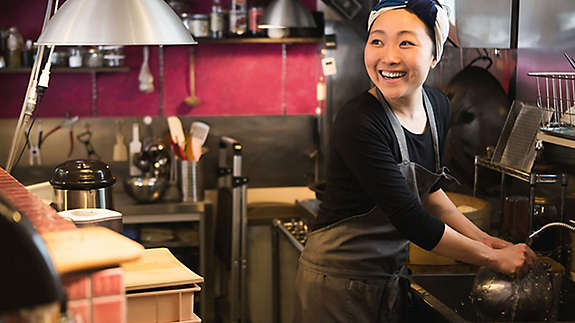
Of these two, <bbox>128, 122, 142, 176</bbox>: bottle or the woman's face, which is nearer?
the woman's face

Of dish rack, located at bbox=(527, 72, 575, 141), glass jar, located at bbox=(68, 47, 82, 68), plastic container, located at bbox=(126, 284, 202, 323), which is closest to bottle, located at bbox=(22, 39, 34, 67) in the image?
glass jar, located at bbox=(68, 47, 82, 68)

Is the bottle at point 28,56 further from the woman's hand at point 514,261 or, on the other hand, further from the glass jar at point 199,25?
the woman's hand at point 514,261

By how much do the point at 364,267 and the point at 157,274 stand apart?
83 cm

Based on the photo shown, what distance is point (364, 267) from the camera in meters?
2.51

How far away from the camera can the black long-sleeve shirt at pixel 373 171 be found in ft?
7.46

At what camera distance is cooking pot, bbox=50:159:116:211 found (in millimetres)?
2193

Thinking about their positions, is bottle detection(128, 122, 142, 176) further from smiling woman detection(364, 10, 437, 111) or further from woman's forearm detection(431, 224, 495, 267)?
woman's forearm detection(431, 224, 495, 267)

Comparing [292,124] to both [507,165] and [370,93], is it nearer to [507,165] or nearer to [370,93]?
[507,165]

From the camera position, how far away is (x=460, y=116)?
132 inches

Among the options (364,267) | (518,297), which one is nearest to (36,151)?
(364,267)

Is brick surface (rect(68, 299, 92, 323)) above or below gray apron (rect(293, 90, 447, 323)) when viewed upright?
above

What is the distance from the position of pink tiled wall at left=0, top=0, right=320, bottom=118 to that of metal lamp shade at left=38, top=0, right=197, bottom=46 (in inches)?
124

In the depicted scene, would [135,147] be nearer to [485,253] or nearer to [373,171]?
[373,171]

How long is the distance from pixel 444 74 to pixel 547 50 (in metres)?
0.70
